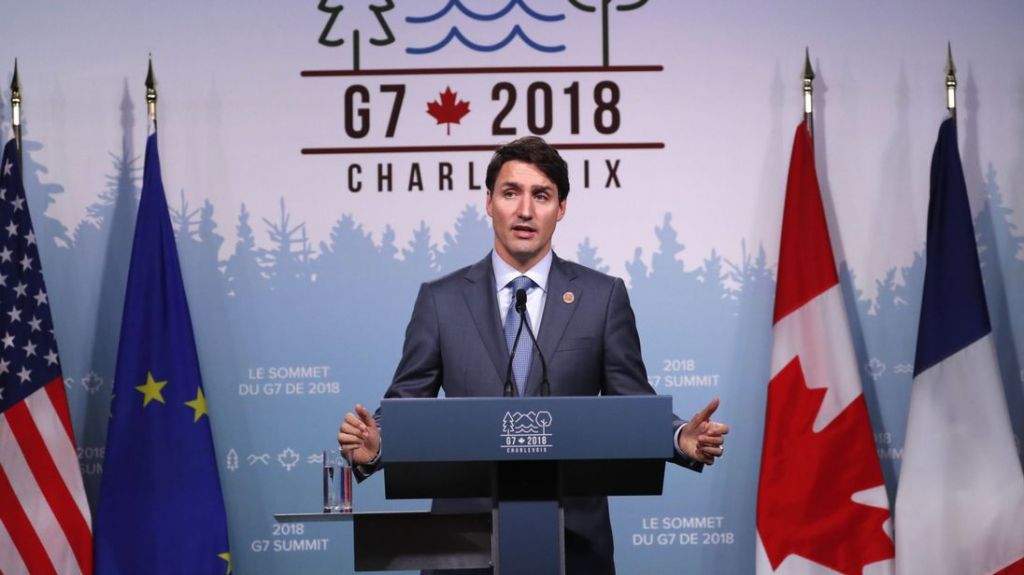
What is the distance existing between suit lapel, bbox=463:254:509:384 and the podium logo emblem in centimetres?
74

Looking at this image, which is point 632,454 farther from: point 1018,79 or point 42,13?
point 42,13

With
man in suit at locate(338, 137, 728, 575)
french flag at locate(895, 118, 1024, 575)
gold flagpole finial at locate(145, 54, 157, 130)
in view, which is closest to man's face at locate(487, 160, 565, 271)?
man in suit at locate(338, 137, 728, 575)

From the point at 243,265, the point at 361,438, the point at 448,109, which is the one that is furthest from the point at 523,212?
the point at 243,265

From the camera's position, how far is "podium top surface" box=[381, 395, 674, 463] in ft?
7.64

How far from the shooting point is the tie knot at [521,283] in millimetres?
3191

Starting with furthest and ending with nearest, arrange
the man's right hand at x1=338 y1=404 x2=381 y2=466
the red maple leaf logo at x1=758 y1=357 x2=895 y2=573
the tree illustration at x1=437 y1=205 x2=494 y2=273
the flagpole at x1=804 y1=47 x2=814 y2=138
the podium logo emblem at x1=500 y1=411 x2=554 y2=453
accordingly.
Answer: the tree illustration at x1=437 y1=205 x2=494 y2=273, the flagpole at x1=804 y1=47 x2=814 y2=138, the red maple leaf logo at x1=758 y1=357 x2=895 y2=573, the man's right hand at x1=338 y1=404 x2=381 y2=466, the podium logo emblem at x1=500 y1=411 x2=554 y2=453

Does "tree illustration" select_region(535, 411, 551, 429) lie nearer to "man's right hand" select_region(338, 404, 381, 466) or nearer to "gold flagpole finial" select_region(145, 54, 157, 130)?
"man's right hand" select_region(338, 404, 381, 466)

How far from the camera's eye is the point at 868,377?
16.9 feet

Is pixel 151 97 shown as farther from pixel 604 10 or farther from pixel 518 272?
pixel 518 272

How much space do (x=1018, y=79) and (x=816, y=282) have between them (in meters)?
1.34

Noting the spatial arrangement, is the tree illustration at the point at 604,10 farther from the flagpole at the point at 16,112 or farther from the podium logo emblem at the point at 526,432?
the podium logo emblem at the point at 526,432

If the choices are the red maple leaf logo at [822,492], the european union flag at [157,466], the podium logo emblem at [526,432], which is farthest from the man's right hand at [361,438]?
the red maple leaf logo at [822,492]

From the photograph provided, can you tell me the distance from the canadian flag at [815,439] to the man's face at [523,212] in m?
2.00

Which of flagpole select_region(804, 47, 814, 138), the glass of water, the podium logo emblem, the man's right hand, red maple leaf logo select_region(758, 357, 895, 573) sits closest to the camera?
the podium logo emblem
